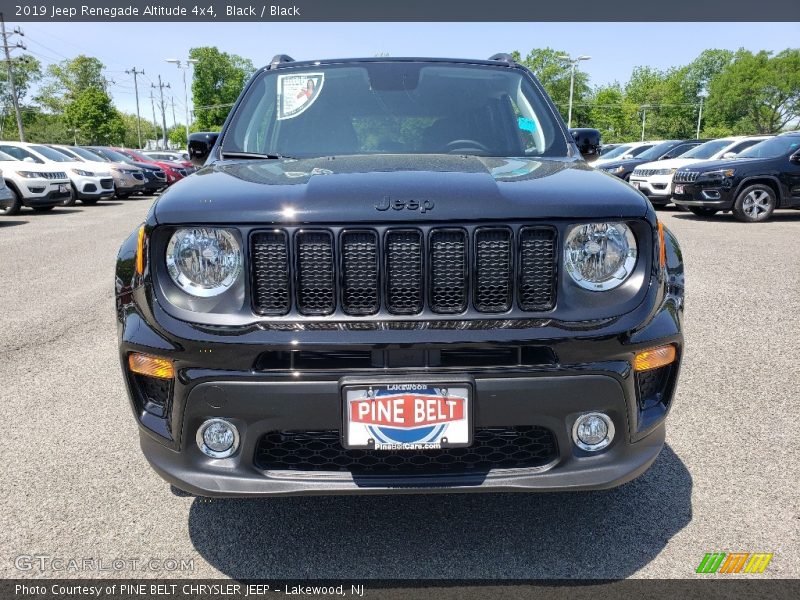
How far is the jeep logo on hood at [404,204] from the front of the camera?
6.56ft

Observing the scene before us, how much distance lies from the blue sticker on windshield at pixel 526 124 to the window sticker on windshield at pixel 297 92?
1022 millimetres

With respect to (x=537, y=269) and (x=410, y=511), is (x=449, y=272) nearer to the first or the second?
(x=537, y=269)

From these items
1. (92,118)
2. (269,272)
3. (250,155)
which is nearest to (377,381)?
(269,272)

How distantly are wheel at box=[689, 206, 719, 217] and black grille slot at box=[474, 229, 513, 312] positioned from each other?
12225 mm

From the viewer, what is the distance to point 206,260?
206 centimetres

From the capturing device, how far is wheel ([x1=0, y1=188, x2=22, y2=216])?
13648 millimetres

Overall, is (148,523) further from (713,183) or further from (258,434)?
(713,183)

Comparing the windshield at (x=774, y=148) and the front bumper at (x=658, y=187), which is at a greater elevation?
the windshield at (x=774, y=148)

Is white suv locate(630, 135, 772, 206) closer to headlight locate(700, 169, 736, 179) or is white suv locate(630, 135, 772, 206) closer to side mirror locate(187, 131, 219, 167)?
headlight locate(700, 169, 736, 179)

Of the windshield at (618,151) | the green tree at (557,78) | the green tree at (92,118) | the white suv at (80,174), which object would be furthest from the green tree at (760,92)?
the white suv at (80,174)

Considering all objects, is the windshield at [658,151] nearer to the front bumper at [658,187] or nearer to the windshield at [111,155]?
the front bumper at [658,187]

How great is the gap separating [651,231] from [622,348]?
1.29ft

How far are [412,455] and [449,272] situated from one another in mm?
585

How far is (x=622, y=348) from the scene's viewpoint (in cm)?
202
